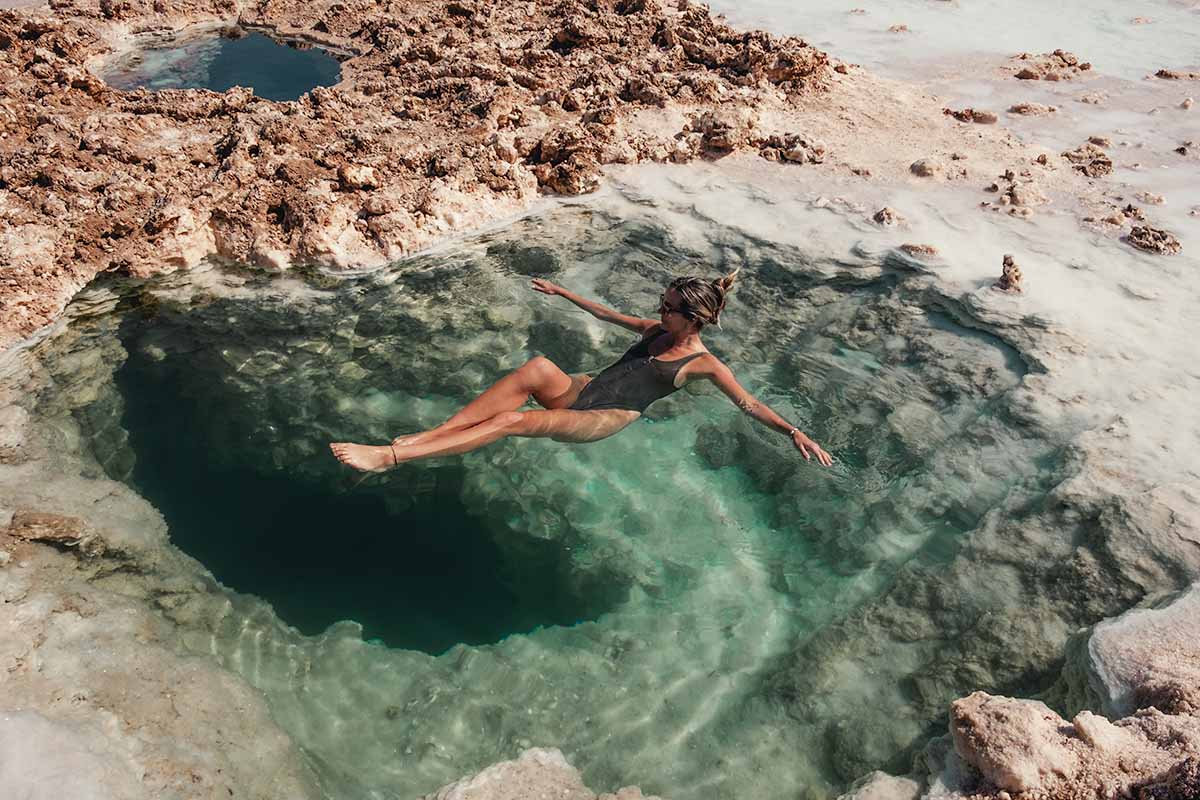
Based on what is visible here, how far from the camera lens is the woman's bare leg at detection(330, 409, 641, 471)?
10.9ft

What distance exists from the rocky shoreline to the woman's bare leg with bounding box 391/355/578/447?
126 cm

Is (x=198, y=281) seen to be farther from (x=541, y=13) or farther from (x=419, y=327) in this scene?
(x=541, y=13)

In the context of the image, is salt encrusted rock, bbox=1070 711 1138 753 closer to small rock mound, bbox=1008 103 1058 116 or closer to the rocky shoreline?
the rocky shoreline

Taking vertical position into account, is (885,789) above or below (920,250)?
below

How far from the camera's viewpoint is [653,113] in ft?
22.8

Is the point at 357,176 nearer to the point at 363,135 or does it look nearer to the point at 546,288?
the point at 363,135

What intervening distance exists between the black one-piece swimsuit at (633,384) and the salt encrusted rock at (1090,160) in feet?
14.4

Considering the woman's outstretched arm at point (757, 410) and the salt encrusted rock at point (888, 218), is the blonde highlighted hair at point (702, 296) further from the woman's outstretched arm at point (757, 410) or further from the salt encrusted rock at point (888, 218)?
the salt encrusted rock at point (888, 218)

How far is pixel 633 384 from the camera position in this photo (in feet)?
12.8

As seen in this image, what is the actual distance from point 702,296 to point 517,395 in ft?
3.24

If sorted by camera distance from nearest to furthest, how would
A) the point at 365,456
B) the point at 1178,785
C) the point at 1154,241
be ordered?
1. the point at 1178,785
2. the point at 365,456
3. the point at 1154,241

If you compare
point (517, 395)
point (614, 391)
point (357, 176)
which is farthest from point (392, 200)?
point (614, 391)

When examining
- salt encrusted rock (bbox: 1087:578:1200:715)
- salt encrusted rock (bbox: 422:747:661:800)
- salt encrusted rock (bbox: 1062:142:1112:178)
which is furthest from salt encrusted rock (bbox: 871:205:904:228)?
salt encrusted rock (bbox: 422:747:661:800)

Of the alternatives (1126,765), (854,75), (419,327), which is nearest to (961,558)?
(1126,765)
